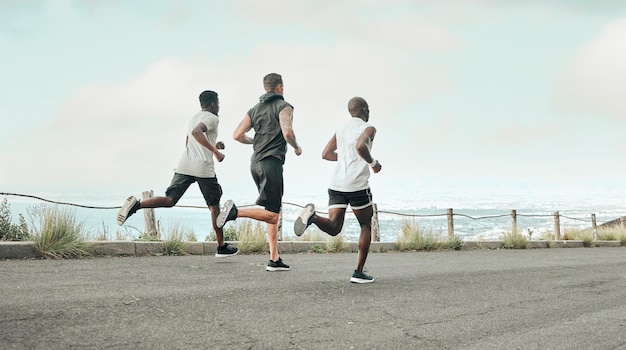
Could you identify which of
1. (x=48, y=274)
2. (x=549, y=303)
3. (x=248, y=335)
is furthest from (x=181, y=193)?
(x=549, y=303)

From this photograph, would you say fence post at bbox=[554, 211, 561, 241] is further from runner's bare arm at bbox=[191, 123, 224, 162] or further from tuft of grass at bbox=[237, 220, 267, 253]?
runner's bare arm at bbox=[191, 123, 224, 162]

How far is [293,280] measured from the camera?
7309mm

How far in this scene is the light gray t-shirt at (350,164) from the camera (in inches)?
276

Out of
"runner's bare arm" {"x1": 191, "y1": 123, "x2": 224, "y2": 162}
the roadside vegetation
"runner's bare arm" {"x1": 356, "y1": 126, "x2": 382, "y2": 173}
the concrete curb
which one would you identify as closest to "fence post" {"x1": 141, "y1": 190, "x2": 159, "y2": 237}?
the roadside vegetation

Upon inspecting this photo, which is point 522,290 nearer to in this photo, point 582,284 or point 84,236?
point 582,284

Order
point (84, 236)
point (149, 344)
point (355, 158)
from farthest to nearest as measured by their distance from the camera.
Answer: point (84, 236)
point (355, 158)
point (149, 344)

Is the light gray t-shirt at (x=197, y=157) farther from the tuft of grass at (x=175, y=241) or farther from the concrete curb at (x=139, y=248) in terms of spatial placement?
the tuft of grass at (x=175, y=241)

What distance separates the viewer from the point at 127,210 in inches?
323

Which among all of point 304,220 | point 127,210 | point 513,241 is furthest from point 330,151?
point 513,241

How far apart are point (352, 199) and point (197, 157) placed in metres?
2.58

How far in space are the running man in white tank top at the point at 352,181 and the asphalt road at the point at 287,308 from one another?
26.1 inches

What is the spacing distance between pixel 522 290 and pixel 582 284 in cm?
155

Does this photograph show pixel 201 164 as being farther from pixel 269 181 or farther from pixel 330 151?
pixel 330 151

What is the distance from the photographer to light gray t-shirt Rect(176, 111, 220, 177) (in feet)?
27.8
